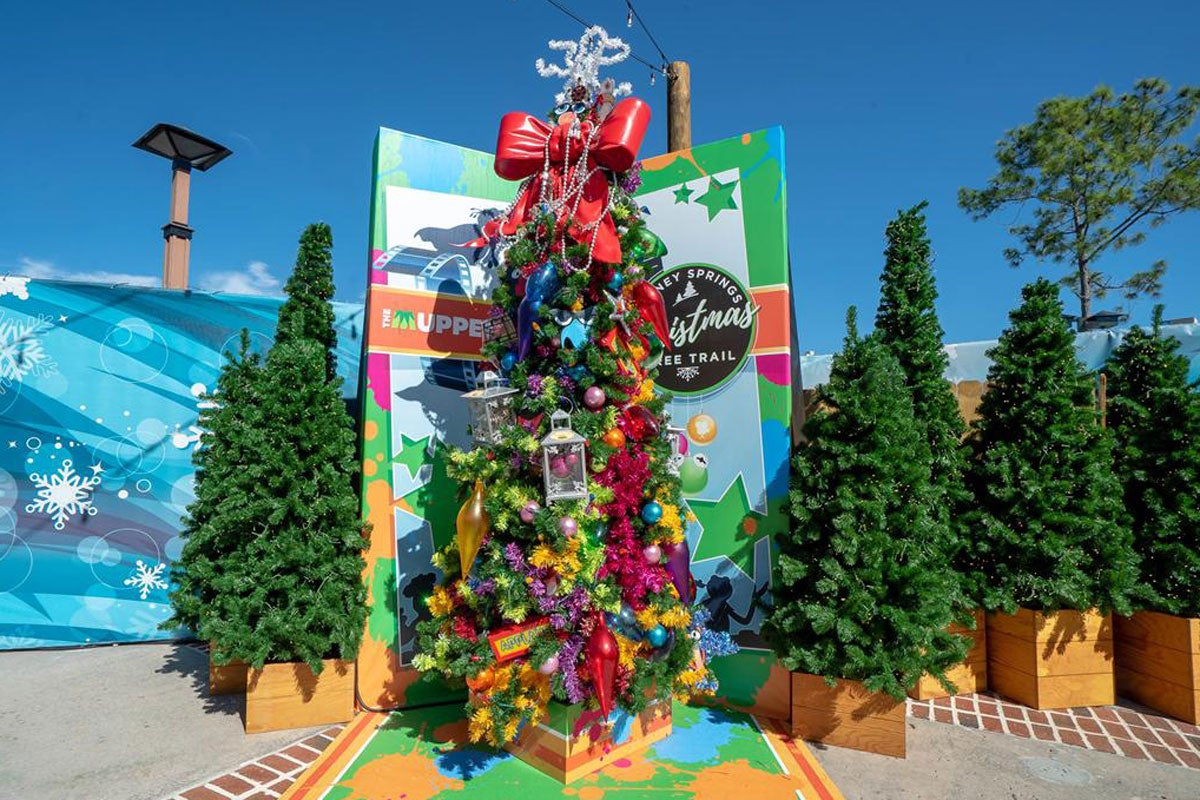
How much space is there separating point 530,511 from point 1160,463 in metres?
4.64

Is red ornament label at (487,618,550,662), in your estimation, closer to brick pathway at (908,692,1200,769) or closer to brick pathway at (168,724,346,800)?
brick pathway at (168,724,346,800)

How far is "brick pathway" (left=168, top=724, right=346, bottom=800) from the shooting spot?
3439 millimetres

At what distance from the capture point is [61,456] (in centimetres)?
602

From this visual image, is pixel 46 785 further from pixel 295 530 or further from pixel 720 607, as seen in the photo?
pixel 720 607

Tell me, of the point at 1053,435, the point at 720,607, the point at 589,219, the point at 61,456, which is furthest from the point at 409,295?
the point at 1053,435

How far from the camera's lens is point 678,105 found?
5734 mm

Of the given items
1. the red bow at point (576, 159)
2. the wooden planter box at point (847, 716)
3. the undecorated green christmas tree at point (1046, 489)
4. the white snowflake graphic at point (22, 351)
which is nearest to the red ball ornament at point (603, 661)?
the wooden planter box at point (847, 716)

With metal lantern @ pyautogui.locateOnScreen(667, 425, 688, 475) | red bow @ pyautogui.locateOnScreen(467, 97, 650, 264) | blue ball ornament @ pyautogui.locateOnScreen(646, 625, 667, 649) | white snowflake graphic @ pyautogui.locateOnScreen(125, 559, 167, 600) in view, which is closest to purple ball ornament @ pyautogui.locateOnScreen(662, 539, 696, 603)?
blue ball ornament @ pyautogui.locateOnScreen(646, 625, 667, 649)

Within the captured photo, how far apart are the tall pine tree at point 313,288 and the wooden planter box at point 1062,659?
5.73 metres

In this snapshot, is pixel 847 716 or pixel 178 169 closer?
pixel 847 716

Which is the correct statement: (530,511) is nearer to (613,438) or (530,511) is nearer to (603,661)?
(613,438)

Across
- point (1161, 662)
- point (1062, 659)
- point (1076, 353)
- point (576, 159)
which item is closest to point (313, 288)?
point (576, 159)

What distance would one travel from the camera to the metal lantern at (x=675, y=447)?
13.3 feet

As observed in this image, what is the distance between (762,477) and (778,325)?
3.66ft
